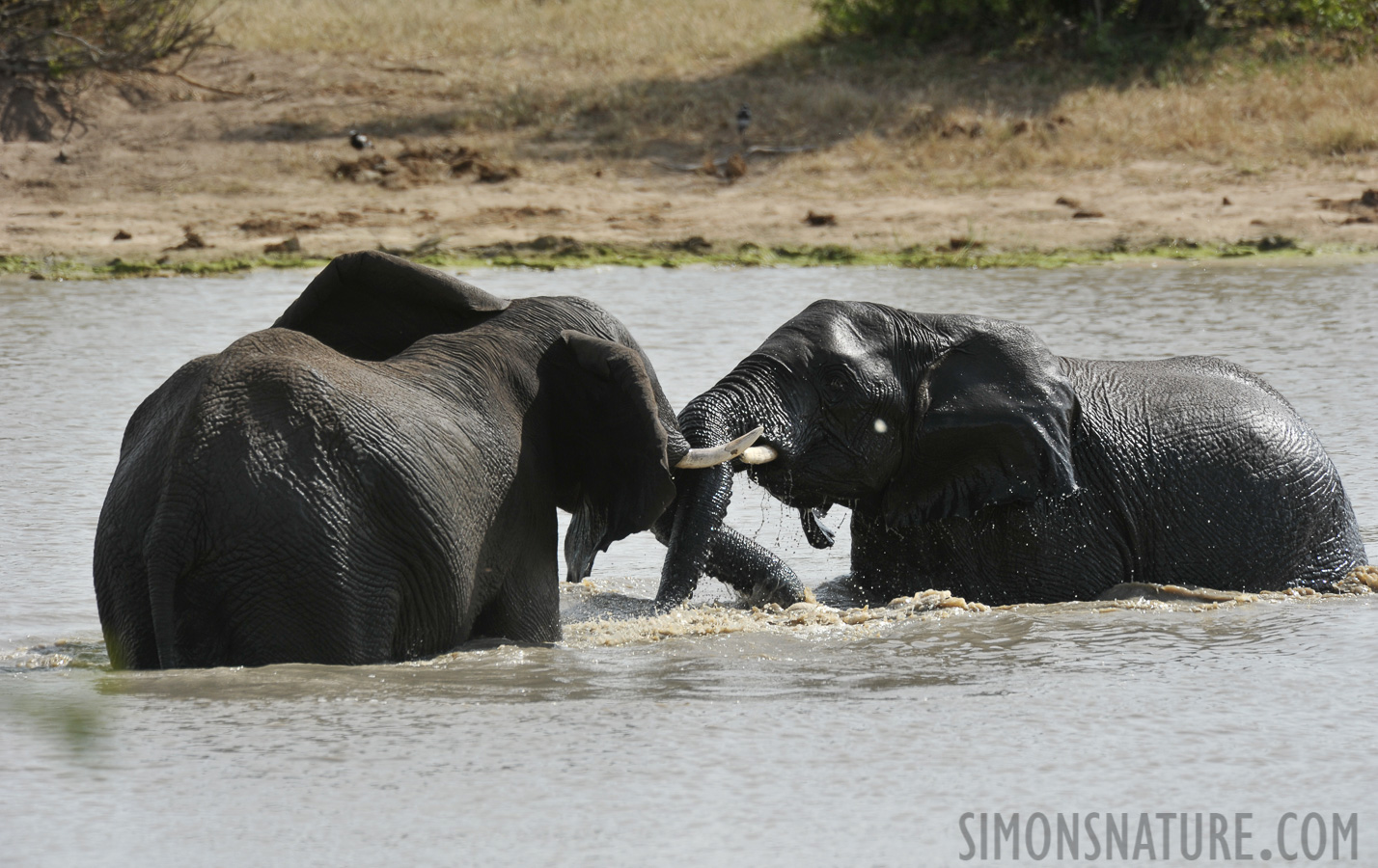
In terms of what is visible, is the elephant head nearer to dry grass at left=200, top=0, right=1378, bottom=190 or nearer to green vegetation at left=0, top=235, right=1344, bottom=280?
green vegetation at left=0, top=235, right=1344, bottom=280

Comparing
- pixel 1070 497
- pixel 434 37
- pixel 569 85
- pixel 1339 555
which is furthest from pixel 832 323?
pixel 434 37

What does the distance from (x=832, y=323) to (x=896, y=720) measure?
1.89 m

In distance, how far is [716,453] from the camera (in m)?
5.47

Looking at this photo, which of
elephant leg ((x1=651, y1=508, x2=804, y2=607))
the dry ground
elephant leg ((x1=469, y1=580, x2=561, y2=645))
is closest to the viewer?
elephant leg ((x1=469, y1=580, x2=561, y2=645))

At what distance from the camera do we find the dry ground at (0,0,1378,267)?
1567cm

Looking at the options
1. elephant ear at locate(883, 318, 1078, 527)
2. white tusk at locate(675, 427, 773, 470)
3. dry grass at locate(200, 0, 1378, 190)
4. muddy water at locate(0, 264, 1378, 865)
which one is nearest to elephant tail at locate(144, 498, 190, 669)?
muddy water at locate(0, 264, 1378, 865)

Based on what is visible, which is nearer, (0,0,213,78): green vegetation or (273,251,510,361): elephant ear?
(273,251,510,361): elephant ear

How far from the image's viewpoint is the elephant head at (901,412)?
5957 mm

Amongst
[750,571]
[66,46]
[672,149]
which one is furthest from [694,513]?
[66,46]

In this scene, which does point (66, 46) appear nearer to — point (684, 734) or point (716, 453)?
point (716, 453)

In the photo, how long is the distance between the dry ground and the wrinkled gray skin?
29.9 feet

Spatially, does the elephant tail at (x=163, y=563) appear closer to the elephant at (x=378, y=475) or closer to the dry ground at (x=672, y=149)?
the elephant at (x=378, y=475)

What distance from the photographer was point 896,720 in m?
4.53

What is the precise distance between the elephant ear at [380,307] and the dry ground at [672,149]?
9.72m
